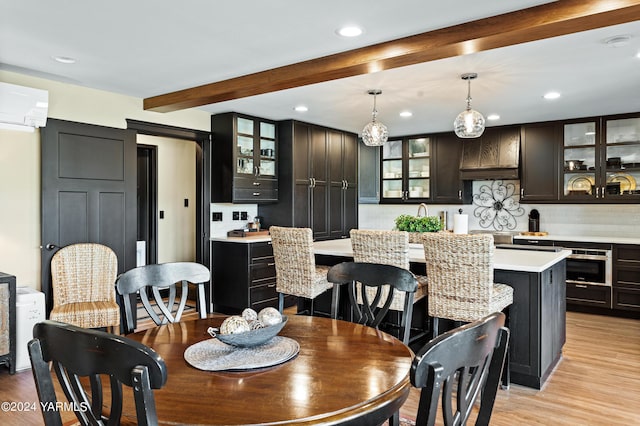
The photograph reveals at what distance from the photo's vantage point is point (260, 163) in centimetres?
573

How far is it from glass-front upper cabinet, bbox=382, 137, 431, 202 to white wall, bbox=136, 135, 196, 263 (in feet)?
9.80

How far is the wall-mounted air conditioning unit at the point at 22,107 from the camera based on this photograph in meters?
3.61

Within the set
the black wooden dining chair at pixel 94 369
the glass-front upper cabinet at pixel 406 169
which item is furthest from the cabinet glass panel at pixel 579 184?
the black wooden dining chair at pixel 94 369

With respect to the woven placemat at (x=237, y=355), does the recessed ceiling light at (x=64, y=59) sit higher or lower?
higher

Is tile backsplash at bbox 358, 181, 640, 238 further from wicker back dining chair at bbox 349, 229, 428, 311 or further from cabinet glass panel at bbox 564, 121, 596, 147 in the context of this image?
wicker back dining chair at bbox 349, 229, 428, 311

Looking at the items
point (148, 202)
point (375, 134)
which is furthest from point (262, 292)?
point (375, 134)

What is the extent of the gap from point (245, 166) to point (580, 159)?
415 centimetres

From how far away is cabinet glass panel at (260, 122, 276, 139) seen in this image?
5773 mm

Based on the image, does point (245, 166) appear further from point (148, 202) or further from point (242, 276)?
point (148, 202)

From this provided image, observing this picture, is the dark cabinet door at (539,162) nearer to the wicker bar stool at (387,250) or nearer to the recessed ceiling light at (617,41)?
the recessed ceiling light at (617,41)

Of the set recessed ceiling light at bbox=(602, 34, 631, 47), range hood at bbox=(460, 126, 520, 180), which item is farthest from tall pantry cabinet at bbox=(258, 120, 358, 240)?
recessed ceiling light at bbox=(602, 34, 631, 47)

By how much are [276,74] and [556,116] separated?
3.76m

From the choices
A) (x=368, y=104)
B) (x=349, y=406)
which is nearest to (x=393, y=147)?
(x=368, y=104)

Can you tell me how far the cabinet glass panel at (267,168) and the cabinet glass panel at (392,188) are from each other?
2.13m
